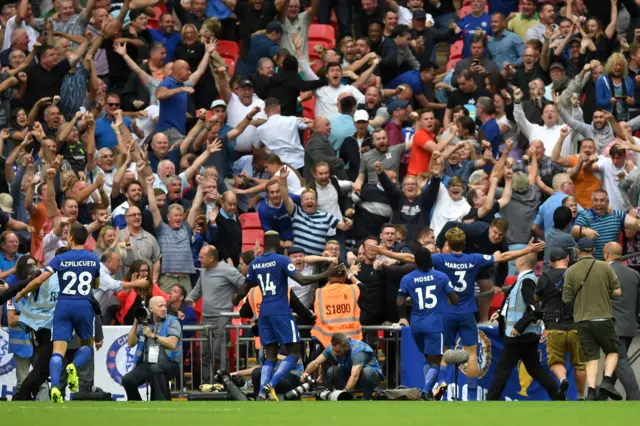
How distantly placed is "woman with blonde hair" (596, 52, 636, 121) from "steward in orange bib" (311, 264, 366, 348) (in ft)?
21.2

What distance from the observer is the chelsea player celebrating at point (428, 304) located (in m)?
17.9

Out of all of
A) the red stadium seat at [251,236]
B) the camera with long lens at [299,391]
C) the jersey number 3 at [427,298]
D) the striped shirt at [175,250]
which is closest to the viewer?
the camera with long lens at [299,391]

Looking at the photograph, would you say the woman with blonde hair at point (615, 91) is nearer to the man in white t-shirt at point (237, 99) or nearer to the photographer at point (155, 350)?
the man in white t-shirt at point (237, 99)

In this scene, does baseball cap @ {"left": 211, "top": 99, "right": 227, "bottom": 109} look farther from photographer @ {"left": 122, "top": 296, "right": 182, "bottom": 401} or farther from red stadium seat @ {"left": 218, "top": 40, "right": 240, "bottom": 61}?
photographer @ {"left": 122, "top": 296, "right": 182, "bottom": 401}

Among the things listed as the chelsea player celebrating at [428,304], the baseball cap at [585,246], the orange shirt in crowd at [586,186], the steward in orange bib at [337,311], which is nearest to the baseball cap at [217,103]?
the steward in orange bib at [337,311]

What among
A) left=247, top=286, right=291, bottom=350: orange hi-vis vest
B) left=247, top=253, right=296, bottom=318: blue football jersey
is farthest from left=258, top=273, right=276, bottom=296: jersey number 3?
left=247, top=286, right=291, bottom=350: orange hi-vis vest

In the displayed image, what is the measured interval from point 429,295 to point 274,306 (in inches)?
70.7

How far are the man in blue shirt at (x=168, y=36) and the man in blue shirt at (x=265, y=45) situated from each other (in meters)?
1.20

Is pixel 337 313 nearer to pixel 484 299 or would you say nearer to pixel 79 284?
pixel 484 299

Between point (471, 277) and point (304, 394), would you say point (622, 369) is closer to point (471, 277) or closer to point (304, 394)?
point (471, 277)

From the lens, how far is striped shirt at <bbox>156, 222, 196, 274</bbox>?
20.5 meters

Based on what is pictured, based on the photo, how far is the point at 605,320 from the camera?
1717cm

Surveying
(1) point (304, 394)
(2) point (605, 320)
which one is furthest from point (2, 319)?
(2) point (605, 320)

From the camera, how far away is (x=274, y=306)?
59.3 feet
